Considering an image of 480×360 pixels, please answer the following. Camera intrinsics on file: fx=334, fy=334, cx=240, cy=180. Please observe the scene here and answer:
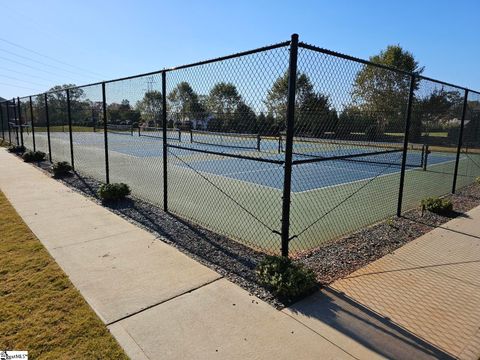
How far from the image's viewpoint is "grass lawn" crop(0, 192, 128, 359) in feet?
8.82

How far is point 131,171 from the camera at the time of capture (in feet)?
41.0

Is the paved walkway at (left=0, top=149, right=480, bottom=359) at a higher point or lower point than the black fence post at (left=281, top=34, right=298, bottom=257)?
lower

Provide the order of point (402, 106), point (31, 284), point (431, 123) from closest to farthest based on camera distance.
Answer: point (31, 284)
point (402, 106)
point (431, 123)

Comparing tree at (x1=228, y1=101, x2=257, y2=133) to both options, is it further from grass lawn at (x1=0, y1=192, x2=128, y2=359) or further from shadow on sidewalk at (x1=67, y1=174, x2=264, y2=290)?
grass lawn at (x1=0, y1=192, x2=128, y2=359)

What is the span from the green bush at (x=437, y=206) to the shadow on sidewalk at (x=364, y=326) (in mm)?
4386

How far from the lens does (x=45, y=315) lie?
3129 mm

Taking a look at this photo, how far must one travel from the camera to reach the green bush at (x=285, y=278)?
3.49 m

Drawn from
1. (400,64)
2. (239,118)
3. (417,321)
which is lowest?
(417,321)

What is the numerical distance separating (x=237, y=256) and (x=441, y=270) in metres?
2.66

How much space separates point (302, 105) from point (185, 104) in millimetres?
2775

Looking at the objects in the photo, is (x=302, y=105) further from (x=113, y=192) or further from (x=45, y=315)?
(x=113, y=192)

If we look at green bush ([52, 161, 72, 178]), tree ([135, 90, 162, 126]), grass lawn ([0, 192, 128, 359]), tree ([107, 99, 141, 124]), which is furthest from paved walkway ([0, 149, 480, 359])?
green bush ([52, 161, 72, 178])

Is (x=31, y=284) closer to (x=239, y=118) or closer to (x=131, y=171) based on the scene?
(x=239, y=118)

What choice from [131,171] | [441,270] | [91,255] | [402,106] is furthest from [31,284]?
[131,171]
